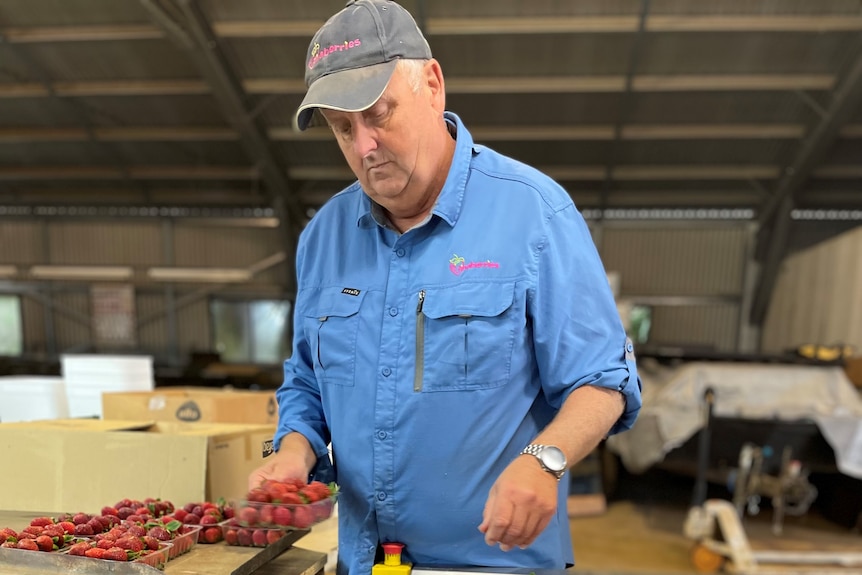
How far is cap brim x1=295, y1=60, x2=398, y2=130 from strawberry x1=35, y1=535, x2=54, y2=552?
38.0 inches

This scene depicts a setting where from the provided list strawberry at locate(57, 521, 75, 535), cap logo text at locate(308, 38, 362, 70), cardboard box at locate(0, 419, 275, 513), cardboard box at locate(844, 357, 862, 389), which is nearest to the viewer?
cap logo text at locate(308, 38, 362, 70)

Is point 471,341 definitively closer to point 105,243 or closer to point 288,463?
point 288,463

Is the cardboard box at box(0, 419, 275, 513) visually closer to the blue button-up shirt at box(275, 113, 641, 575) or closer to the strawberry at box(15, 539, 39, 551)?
the strawberry at box(15, 539, 39, 551)

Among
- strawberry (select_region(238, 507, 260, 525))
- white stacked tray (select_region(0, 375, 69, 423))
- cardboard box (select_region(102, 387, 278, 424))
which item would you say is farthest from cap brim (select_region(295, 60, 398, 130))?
white stacked tray (select_region(0, 375, 69, 423))

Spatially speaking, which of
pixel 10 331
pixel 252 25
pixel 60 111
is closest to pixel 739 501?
pixel 252 25

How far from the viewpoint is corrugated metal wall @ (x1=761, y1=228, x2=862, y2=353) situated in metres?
4.33

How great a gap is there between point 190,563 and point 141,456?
49 cm

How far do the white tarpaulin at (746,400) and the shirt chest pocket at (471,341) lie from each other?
3.49m

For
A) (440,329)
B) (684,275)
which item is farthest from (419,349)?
(684,275)

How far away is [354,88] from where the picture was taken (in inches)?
35.2

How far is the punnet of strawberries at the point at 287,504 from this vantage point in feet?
3.16

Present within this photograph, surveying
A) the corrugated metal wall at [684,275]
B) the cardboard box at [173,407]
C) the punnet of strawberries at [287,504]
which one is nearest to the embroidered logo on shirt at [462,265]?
the punnet of strawberries at [287,504]

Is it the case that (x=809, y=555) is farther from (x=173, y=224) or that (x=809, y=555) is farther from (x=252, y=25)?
(x=173, y=224)

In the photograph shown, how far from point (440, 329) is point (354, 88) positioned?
→ 0.44m
